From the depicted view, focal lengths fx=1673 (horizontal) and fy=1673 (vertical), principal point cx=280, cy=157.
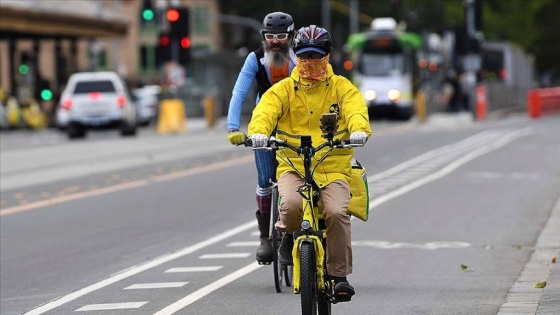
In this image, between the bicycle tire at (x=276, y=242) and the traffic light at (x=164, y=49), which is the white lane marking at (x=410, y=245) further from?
the traffic light at (x=164, y=49)

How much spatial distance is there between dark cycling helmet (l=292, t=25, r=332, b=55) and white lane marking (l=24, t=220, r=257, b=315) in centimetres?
259

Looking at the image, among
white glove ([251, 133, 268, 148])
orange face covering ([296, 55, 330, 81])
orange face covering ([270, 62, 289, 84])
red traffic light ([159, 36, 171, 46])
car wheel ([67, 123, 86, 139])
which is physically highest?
orange face covering ([296, 55, 330, 81])

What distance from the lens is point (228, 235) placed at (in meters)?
15.2

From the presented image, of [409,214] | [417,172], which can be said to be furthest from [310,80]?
[417,172]

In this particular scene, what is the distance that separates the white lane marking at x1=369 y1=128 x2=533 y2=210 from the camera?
1952 centimetres

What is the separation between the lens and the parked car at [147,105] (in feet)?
194

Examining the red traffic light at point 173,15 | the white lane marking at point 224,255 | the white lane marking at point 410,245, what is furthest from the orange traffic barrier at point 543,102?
the white lane marking at point 224,255

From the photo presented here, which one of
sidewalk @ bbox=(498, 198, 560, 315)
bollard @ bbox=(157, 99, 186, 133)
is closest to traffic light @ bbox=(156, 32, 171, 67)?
bollard @ bbox=(157, 99, 186, 133)

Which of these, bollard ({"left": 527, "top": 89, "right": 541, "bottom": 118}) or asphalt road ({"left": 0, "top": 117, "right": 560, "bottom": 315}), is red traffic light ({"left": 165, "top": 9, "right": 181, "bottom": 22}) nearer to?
asphalt road ({"left": 0, "top": 117, "right": 560, "bottom": 315})

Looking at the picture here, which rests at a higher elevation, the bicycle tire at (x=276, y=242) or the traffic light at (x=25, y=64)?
the bicycle tire at (x=276, y=242)

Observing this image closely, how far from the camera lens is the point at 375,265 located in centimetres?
1281

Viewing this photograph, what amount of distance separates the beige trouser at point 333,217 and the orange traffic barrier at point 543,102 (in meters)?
46.5

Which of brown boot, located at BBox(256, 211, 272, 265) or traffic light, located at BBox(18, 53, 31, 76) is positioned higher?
brown boot, located at BBox(256, 211, 272, 265)

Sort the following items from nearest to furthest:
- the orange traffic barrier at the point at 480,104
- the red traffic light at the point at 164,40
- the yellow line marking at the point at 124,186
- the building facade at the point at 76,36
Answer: the yellow line marking at the point at 124,186 → the red traffic light at the point at 164,40 → the building facade at the point at 76,36 → the orange traffic barrier at the point at 480,104
